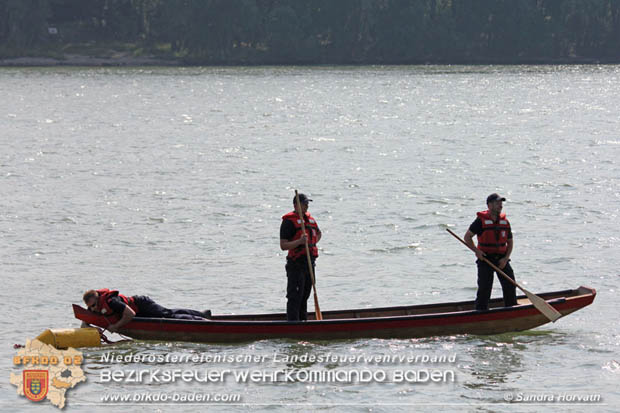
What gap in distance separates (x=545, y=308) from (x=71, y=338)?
7.46m

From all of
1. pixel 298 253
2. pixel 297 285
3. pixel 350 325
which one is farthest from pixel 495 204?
pixel 297 285

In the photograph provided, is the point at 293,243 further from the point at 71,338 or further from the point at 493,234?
the point at 71,338

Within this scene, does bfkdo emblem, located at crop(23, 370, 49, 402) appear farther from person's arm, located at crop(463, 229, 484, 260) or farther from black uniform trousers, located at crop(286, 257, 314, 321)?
person's arm, located at crop(463, 229, 484, 260)

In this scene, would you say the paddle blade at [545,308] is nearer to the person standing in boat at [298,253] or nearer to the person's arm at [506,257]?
the person's arm at [506,257]

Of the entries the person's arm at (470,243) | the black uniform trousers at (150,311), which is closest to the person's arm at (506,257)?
the person's arm at (470,243)

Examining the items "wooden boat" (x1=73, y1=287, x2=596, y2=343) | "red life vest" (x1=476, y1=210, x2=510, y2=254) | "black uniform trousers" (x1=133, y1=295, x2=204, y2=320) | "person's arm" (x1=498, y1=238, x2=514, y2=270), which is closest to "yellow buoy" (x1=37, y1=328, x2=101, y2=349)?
"wooden boat" (x1=73, y1=287, x2=596, y2=343)

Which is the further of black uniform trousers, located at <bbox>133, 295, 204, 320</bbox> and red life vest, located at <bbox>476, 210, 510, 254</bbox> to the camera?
black uniform trousers, located at <bbox>133, 295, 204, 320</bbox>

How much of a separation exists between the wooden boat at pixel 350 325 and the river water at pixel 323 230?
8.4 inches

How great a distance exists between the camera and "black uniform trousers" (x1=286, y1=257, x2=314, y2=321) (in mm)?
15992

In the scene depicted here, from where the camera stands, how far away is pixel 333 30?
146000 mm

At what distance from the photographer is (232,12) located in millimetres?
140125

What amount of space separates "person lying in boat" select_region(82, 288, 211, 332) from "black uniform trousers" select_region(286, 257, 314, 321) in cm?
153

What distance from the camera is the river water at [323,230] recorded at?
49.7ft

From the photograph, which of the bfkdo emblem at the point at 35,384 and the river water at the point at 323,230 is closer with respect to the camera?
the bfkdo emblem at the point at 35,384
